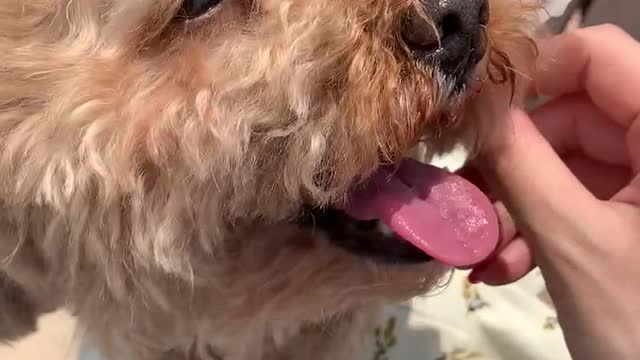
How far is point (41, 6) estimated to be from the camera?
0.76m

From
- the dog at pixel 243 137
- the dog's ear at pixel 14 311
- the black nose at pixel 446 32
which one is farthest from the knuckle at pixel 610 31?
the dog's ear at pixel 14 311

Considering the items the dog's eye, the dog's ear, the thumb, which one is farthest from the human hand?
the dog's ear

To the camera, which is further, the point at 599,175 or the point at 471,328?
the point at 471,328

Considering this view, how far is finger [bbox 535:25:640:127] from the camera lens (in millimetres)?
880

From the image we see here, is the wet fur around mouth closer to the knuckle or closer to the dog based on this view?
the dog

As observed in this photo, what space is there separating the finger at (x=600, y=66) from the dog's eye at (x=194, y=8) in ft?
1.05

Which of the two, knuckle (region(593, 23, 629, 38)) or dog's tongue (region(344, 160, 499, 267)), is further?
knuckle (region(593, 23, 629, 38))

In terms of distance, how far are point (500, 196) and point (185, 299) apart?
1.00 feet

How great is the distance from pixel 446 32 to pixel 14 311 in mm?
519

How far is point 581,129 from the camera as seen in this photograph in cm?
98

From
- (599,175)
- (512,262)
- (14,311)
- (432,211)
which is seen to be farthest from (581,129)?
(14,311)

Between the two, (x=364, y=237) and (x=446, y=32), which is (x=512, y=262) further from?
(x=446, y=32)

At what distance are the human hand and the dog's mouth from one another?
3 cm

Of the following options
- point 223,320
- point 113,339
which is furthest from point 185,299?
point 113,339
